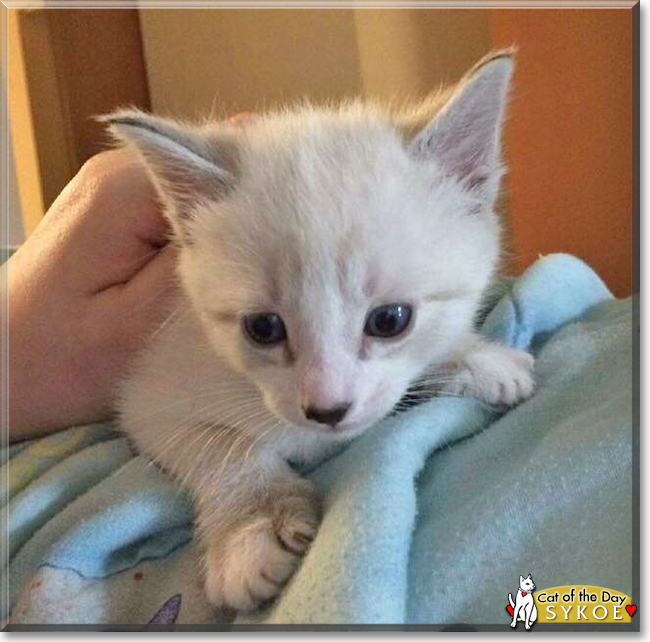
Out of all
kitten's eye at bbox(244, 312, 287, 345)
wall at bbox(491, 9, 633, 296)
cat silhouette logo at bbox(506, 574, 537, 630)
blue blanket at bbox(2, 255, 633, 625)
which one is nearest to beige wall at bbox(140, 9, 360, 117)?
wall at bbox(491, 9, 633, 296)

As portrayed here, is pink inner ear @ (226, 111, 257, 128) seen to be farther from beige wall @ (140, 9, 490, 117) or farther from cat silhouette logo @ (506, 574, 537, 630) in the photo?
cat silhouette logo @ (506, 574, 537, 630)

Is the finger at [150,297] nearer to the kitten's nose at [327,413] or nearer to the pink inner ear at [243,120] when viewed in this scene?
the pink inner ear at [243,120]

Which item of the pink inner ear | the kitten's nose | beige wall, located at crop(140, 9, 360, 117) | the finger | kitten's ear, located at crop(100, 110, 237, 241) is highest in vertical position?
beige wall, located at crop(140, 9, 360, 117)

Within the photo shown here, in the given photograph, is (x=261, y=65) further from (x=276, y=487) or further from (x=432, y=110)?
(x=276, y=487)

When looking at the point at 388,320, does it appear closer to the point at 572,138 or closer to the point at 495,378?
the point at 495,378

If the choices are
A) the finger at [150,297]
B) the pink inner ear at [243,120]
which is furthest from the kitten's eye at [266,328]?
the pink inner ear at [243,120]

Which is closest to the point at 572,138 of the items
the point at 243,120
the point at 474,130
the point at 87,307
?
the point at 474,130
